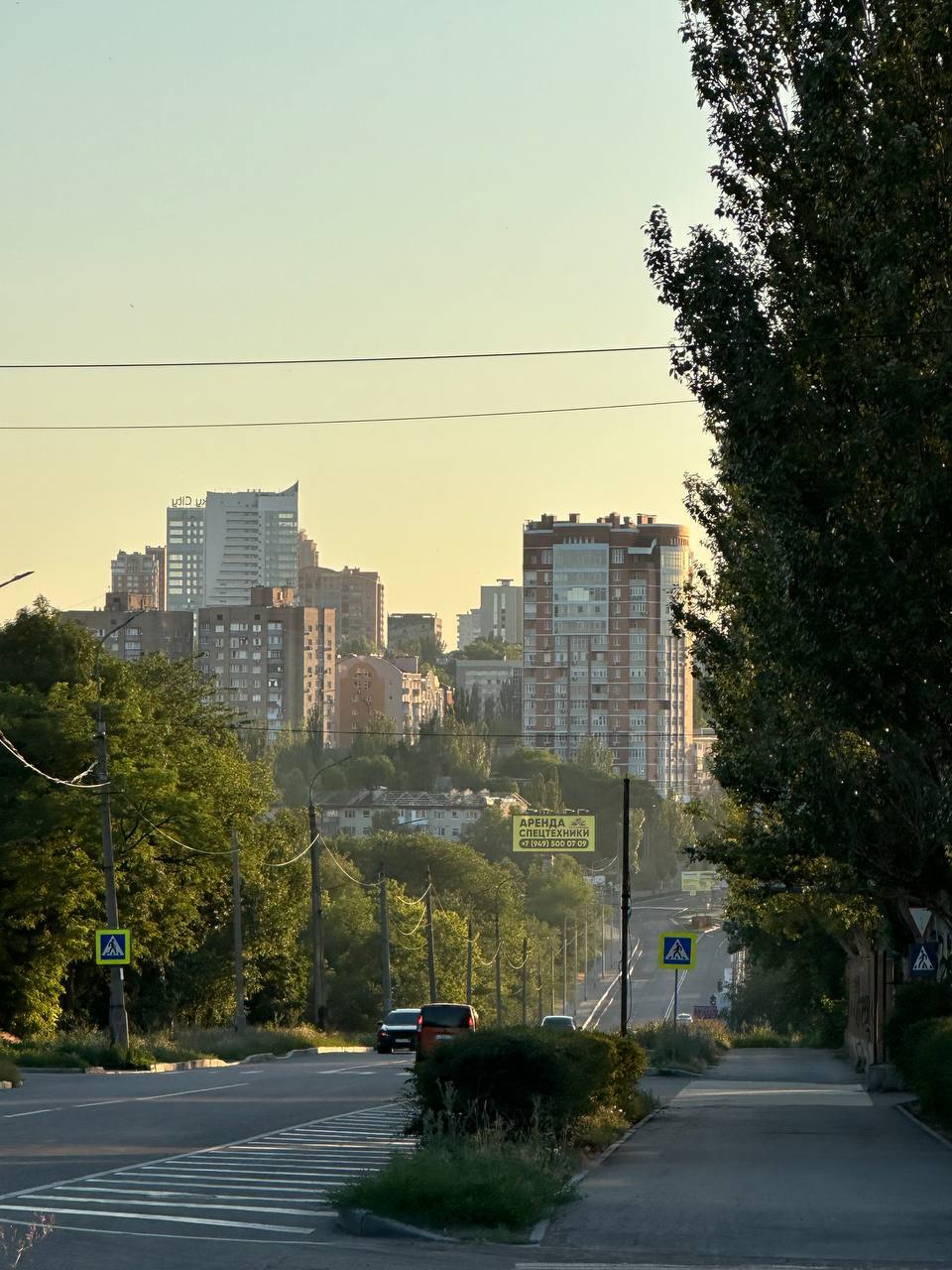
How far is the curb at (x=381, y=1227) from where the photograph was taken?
1264cm

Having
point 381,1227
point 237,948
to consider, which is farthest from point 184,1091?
point 237,948

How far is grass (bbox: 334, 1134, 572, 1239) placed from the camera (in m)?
13.0

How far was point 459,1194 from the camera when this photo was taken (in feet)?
42.9

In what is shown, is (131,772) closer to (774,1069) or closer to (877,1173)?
(774,1069)

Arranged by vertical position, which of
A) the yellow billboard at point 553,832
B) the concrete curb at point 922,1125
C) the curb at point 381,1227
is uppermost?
the yellow billboard at point 553,832

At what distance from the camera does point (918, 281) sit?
19203 millimetres

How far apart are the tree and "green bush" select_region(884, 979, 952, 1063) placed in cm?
995

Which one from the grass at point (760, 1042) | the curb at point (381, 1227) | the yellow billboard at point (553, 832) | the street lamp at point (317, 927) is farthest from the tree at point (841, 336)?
the yellow billboard at point (553, 832)

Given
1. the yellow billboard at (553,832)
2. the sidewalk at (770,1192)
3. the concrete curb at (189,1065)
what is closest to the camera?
the sidewalk at (770,1192)

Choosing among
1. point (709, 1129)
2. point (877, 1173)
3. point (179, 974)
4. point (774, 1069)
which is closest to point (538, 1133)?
point (877, 1173)

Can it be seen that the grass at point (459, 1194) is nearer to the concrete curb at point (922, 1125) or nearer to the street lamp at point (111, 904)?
the concrete curb at point (922, 1125)

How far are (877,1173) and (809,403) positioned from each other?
7.86 metres

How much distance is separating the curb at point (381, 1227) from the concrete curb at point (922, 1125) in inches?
414

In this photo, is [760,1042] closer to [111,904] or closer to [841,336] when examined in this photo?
[111,904]
